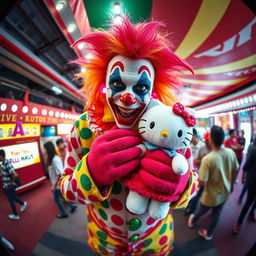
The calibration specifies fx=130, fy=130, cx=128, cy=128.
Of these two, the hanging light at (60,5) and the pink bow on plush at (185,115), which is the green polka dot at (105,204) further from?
the hanging light at (60,5)

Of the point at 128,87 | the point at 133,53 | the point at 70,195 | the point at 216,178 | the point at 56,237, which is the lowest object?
the point at 56,237

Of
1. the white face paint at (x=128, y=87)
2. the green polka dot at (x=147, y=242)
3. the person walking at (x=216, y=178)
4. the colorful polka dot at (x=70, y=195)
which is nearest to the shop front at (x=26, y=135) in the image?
the colorful polka dot at (x=70, y=195)

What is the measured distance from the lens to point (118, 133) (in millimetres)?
361

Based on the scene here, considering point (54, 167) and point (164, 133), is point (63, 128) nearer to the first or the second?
point (54, 167)

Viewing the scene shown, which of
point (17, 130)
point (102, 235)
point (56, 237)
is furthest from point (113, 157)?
point (56, 237)

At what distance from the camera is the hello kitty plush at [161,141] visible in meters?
0.31

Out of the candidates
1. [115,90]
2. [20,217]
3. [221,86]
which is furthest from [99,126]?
[221,86]

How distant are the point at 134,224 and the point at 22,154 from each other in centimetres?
→ 40

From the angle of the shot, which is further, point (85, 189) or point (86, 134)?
point (86, 134)

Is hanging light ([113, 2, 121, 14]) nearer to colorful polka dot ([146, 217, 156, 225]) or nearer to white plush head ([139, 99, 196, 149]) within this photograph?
white plush head ([139, 99, 196, 149])

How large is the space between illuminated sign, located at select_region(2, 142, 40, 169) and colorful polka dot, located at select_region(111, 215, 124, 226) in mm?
321

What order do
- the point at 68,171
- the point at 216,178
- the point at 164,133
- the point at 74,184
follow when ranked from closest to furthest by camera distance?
the point at 164,133
the point at 74,184
the point at 68,171
the point at 216,178

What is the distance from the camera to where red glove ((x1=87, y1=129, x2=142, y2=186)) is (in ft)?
1.10

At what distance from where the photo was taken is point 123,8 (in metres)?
0.43
